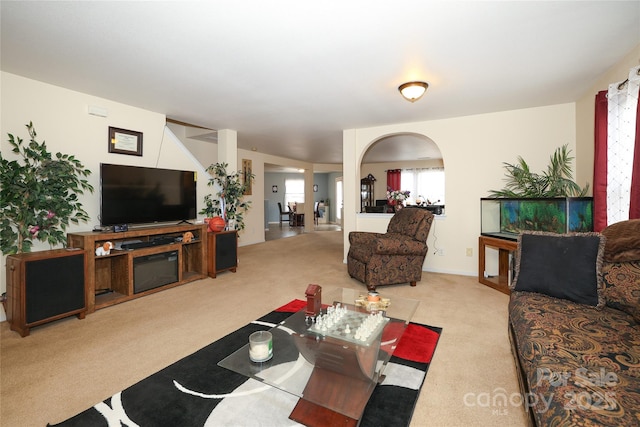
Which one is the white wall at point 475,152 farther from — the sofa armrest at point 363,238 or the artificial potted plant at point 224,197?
the artificial potted plant at point 224,197

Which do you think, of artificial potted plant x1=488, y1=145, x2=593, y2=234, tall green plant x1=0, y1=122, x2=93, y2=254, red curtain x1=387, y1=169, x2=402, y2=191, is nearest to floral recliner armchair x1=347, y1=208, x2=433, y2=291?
artificial potted plant x1=488, y1=145, x2=593, y2=234

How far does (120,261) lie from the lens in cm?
318

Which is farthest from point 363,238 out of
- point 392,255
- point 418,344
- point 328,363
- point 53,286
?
point 53,286

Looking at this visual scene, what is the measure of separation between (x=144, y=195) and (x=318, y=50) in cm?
256

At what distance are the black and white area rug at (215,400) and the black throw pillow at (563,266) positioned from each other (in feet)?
2.80

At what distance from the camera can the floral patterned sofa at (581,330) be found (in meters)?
0.94

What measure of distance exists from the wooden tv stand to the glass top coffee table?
213 cm

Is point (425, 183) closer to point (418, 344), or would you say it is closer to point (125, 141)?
point (418, 344)

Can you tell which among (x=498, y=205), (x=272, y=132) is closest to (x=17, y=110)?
(x=272, y=132)

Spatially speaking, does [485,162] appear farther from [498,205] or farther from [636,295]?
[636,295]

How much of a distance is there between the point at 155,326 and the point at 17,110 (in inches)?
93.3

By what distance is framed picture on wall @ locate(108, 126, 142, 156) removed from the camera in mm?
3443

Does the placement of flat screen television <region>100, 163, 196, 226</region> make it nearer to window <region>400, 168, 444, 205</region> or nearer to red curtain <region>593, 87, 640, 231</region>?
red curtain <region>593, 87, 640, 231</region>

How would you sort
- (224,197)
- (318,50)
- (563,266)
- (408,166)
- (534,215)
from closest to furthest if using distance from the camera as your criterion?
(563,266), (318,50), (534,215), (224,197), (408,166)
